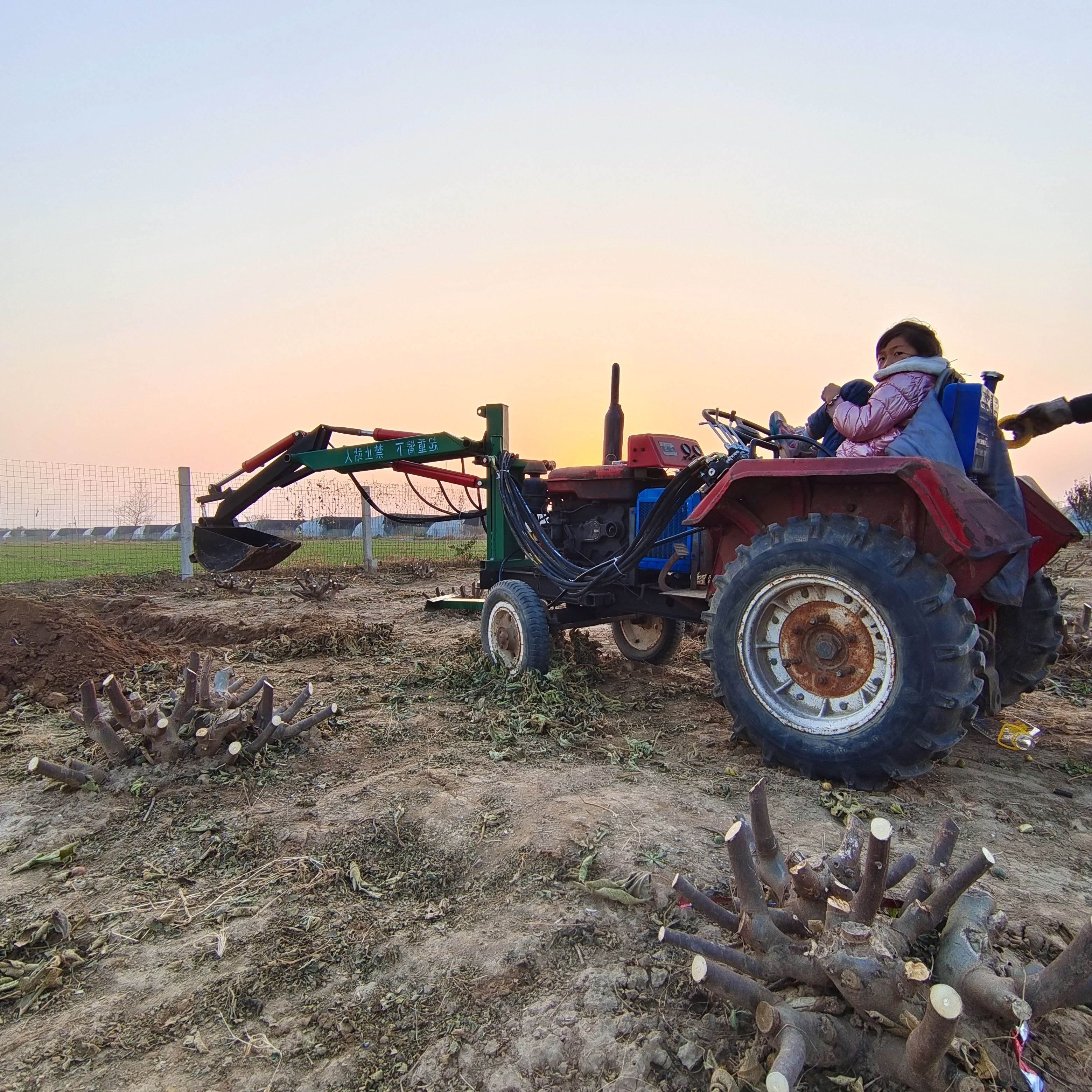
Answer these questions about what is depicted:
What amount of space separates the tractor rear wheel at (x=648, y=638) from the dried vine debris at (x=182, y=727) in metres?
2.98

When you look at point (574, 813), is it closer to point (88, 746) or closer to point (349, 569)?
point (88, 746)

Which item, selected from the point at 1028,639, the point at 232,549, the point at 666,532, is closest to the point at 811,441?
the point at 666,532

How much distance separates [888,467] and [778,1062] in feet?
7.84

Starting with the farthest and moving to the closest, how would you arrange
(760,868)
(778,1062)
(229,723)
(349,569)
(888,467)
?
1. (349,569)
2. (229,723)
3. (888,467)
4. (760,868)
5. (778,1062)

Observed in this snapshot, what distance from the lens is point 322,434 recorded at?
19.5 feet

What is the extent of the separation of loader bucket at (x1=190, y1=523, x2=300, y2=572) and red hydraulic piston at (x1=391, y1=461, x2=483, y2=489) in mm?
1251

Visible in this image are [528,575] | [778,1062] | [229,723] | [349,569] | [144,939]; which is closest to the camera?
[778,1062]

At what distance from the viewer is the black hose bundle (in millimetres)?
4363

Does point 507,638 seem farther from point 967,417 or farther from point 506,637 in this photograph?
point 967,417

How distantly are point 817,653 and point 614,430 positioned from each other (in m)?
2.86

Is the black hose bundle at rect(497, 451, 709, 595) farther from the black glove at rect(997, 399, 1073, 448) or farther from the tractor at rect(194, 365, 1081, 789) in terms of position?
the black glove at rect(997, 399, 1073, 448)

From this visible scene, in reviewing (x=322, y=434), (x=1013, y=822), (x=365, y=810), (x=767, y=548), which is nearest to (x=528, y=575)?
(x=322, y=434)

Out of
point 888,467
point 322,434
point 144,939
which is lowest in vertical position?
point 144,939

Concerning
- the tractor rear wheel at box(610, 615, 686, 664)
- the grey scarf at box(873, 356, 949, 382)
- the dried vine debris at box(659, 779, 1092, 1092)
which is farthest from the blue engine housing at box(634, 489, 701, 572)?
the dried vine debris at box(659, 779, 1092, 1092)
